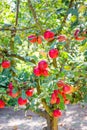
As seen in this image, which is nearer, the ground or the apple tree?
the apple tree

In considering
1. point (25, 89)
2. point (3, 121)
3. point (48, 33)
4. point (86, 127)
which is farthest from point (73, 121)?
point (48, 33)

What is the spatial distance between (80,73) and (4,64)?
18.2 inches

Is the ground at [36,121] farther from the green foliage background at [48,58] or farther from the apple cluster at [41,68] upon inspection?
the apple cluster at [41,68]

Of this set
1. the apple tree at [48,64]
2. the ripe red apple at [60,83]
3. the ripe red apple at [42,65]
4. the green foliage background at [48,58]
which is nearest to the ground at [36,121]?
the green foliage background at [48,58]

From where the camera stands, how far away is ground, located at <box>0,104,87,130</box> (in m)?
5.25

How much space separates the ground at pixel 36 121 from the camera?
525 cm

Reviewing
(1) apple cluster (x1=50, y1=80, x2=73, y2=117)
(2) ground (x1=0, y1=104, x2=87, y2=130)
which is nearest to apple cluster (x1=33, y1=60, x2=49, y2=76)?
(1) apple cluster (x1=50, y1=80, x2=73, y2=117)

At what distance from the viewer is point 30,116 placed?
20.1 ft

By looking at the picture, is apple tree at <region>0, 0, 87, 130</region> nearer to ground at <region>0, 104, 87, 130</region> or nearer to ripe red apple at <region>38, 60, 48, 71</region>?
ripe red apple at <region>38, 60, 48, 71</region>

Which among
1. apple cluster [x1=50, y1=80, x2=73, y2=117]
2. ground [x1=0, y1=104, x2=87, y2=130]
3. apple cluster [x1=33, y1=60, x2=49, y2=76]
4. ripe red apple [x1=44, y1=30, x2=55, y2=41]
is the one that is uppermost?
ground [x1=0, y1=104, x2=87, y2=130]

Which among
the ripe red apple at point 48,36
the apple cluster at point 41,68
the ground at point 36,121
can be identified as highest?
the ground at point 36,121

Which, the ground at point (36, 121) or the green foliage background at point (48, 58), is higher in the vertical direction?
the ground at point (36, 121)

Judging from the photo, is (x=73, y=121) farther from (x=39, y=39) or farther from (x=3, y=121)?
(x=39, y=39)

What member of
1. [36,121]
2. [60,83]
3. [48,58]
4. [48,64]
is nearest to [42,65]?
[60,83]
